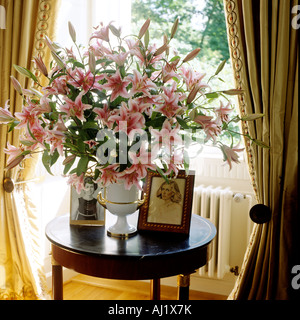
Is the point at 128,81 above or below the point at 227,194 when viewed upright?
above

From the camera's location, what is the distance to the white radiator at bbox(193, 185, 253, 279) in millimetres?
2391

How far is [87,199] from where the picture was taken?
1728 mm

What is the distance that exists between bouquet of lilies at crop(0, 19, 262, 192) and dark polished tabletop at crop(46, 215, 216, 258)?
10.1 inches

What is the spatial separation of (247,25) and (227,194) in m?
1.01

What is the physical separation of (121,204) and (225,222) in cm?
105

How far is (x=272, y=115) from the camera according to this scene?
74.5 inches

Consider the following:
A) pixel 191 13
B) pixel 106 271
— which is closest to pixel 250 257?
pixel 106 271

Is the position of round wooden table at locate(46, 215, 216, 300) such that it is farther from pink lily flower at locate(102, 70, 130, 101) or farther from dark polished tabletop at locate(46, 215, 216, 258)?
pink lily flower at locate(102, 70, 130, 101)

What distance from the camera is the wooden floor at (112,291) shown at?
2615 mm

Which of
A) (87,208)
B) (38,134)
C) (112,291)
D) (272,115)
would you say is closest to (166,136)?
(38,134)

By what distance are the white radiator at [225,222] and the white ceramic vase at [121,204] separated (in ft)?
2.96

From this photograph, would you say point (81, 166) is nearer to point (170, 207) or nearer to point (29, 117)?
point (29, 117)

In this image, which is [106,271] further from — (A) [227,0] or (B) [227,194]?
(A) [227,0]

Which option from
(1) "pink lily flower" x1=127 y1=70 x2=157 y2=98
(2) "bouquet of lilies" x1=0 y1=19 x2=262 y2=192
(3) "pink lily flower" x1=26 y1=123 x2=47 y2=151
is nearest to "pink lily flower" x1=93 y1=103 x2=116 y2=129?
(2) "bouquet of lilies" x1=0 y1=19 x2=262 y2=192
